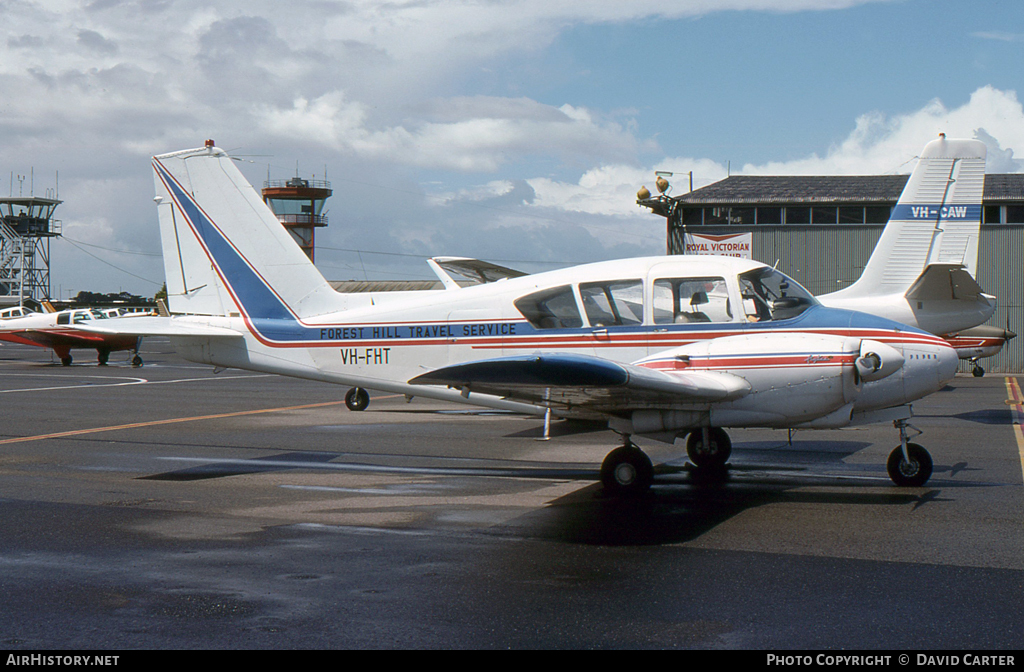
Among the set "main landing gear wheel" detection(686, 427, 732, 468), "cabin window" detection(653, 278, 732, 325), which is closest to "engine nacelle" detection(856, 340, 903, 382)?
"cabin window" detection(653, 278, 732, 325)

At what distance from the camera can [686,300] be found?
925cm

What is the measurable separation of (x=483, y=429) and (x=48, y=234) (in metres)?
115

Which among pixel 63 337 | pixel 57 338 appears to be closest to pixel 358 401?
pixel 63 337

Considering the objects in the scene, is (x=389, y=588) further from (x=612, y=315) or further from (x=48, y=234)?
(x=48, y=234)

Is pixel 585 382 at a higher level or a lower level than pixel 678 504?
higher

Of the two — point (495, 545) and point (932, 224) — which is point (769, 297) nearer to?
point (495, 545)

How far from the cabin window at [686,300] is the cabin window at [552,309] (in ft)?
2.89

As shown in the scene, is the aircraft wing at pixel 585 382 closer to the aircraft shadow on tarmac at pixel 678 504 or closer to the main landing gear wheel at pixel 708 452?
the aircraft shadow on tarmac at pixel 678 504

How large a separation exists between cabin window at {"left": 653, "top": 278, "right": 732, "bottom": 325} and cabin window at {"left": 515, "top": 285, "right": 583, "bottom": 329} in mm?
881

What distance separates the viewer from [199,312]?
11.7 m

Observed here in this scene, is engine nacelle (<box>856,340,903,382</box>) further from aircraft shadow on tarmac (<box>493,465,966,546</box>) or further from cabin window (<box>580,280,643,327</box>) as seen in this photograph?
cabin window (<box>580,280,643,327</box>)

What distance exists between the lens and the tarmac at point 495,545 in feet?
15.5

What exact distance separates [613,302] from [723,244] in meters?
27.9

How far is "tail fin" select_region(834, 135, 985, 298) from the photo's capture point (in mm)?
16266
